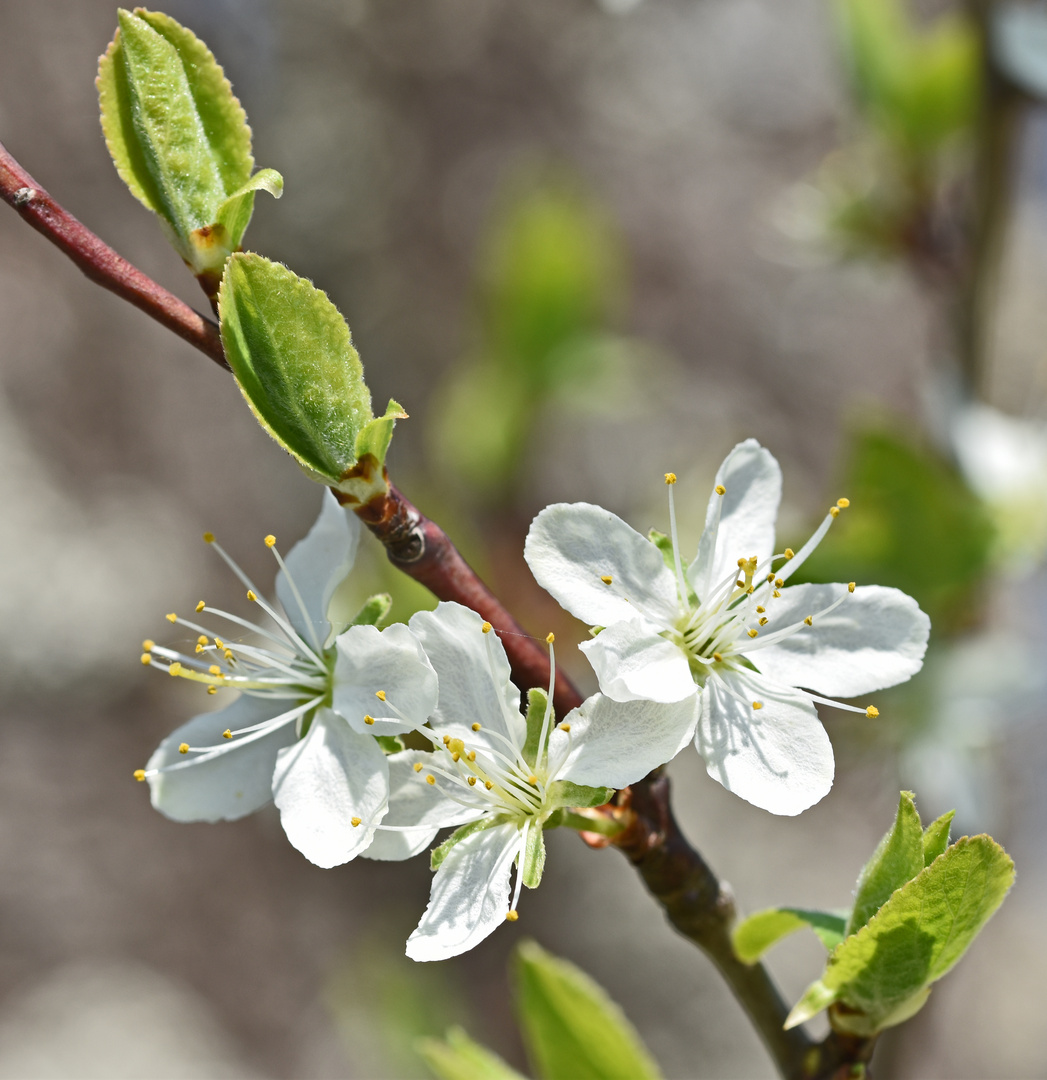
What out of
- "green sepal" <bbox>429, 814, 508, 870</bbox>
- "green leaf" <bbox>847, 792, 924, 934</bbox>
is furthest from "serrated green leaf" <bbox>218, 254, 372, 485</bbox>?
"green leaf" <bbox>847, 792, 924, 934</bbox>

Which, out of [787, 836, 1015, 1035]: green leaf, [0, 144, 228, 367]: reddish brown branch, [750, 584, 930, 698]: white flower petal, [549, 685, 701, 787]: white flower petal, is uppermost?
[0, 144, 228, 367]: reddish brown branch

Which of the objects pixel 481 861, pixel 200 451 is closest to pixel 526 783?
pixel 481 861

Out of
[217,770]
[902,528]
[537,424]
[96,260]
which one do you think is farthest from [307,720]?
[537,424]

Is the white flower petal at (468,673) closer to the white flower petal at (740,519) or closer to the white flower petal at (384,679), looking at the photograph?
the white flower petal at (384,679)

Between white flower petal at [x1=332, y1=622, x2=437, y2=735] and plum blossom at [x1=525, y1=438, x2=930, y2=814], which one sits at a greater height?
white flower petal at [x1=332, y1=622, x2=437, y2=735]

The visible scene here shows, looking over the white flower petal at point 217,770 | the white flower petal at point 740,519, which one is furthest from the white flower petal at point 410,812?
the white flower petal at point 740,519

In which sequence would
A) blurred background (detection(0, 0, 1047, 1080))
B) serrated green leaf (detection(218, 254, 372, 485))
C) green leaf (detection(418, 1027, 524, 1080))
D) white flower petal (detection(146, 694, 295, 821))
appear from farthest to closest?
blurred background (detection(0, 0, 1047, 1080)) → green leaf (detection(418, 1027, 524, 1080)) → white flower petal (detection(146, 694, 295, 821)) → serrated green leaf (detection(218, 254, 372, 485))

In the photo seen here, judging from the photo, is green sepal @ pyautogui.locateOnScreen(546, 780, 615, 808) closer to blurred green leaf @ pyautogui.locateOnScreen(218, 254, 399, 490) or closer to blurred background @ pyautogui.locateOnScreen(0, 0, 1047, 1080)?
blurred green leaf @ pyautogui.locateOnScreen(218, 254, 399, 490)

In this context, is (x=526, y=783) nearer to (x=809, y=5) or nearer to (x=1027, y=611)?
(x=1027, y=611)
